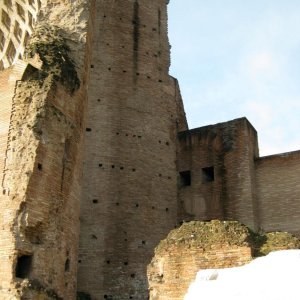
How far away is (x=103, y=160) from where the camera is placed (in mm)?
13398

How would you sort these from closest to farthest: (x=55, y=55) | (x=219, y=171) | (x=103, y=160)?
1. (x=55, y=55)
2. (x=103, y=160)
3. (x=219, y=171)

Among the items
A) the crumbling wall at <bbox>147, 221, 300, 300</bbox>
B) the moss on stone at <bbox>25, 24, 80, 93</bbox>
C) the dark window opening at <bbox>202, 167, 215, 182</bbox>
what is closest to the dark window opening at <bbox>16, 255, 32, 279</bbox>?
the crumbling wall at <bbox>147, 221, 300, 300</bbox>

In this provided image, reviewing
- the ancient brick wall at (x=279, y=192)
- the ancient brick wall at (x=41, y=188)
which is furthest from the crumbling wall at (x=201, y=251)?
Result: the ancient brick wall at (x=279, y=192)

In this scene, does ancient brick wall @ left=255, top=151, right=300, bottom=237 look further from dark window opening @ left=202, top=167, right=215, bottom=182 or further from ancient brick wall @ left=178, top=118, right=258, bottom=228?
dark window opening @ left=202, top=167, right=215, bottom=182

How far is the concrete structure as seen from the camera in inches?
319

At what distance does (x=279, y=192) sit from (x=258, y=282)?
354 inches

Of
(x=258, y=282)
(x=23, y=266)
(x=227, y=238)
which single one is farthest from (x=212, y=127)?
(x=258, y=282)

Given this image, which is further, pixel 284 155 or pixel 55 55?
pixel 284 155

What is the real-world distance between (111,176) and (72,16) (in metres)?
4.46

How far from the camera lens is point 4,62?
15.8 meters

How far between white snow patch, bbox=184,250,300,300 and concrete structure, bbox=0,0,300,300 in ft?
10.3

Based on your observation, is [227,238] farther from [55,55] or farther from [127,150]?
[127,150]

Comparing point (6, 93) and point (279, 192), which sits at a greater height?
point (6, 93)

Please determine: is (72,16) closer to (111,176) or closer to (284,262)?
(111,176)
